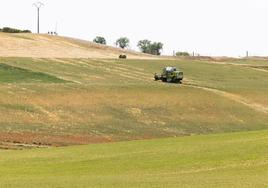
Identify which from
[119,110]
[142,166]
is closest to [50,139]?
[119,110]

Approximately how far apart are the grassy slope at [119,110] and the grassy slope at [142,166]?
33.6 ft

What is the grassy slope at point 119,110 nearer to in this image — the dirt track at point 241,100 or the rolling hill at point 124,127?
the rolling hill at point 124,127

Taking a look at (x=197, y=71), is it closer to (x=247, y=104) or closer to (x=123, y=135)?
(x=247, y=104)

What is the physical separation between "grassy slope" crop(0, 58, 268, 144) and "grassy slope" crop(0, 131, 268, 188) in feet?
33.6

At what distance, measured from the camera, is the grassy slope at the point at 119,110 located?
48.2 m

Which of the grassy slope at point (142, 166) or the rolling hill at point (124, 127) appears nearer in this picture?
the grassy slope at point (142, 166)

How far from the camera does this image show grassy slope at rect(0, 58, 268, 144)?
48.2m

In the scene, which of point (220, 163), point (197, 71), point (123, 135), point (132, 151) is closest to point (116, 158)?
point (132, 151)

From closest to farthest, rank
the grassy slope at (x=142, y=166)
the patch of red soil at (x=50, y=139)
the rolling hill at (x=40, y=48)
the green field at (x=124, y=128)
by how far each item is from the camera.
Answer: the grassy slope at (x=142, y=166), the green field at (x=124, y=128), the patch of red soil at (x=50, y=139), the rolling hill at (x=40, y=48)

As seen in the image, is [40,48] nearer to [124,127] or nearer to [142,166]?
[124,127]

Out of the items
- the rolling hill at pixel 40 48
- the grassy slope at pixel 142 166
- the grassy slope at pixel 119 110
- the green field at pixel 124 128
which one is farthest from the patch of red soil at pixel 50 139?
the rolling hill at pixel 40 48

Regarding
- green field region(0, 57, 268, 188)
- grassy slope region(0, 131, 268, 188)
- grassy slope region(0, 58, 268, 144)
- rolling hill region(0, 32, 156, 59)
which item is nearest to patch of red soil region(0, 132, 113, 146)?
green field region(0, 57, 268, 188)

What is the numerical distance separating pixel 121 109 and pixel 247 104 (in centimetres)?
1456

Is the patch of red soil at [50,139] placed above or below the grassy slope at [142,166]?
below
